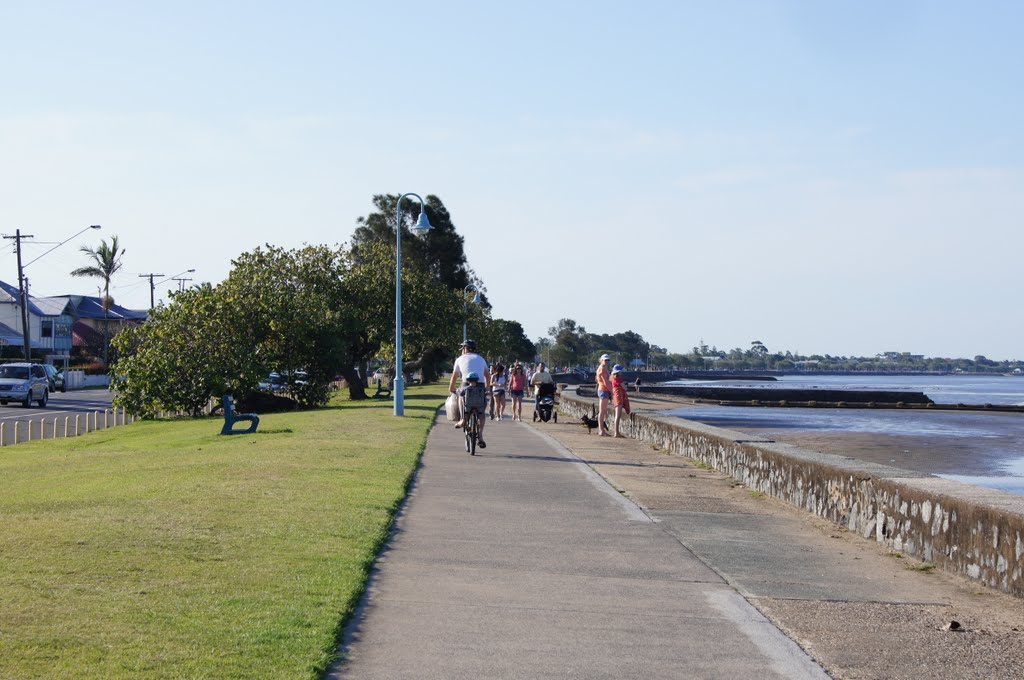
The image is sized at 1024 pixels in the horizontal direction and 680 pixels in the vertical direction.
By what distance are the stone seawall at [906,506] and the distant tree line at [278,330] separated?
24.6m

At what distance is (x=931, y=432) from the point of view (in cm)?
3934

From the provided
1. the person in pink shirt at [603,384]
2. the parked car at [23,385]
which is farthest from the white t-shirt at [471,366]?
the parked car at [23,385]

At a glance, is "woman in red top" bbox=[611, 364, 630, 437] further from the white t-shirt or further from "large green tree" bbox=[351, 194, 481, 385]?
"large green tree" bbox=[351, 194, 481, 385]

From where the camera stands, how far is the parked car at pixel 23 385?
152 ft

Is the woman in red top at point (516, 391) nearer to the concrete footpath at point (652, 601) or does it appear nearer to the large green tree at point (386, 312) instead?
the large green tree at point (386, 312)

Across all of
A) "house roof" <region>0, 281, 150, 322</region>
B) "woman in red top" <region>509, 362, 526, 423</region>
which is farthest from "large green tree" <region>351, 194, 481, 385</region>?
"woman in red top" <region>509, 362, 526, 423</region>

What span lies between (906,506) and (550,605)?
3.68 metres

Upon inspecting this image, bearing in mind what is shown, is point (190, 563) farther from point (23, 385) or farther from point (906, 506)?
point (23, 385)

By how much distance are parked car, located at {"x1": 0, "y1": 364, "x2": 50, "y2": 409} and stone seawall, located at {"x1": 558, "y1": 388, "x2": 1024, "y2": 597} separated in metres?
38.3

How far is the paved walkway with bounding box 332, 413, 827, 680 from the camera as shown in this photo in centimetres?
567

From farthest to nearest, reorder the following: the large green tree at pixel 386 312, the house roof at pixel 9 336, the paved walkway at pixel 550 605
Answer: the house roof at pixel 9 336 → the large green tree at pixel 386 312 → the paved walkway at pixel 550 605

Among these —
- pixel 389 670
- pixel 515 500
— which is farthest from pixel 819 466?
pixel 389 670

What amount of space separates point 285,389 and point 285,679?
115ft

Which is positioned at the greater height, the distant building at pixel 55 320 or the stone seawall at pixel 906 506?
the distant building at pixel 55 320
